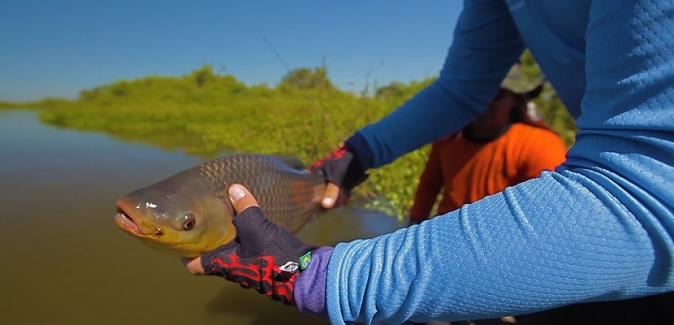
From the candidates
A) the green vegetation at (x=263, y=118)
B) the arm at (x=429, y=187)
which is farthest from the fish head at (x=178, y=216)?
the green vegetation at (x=263, y=118)

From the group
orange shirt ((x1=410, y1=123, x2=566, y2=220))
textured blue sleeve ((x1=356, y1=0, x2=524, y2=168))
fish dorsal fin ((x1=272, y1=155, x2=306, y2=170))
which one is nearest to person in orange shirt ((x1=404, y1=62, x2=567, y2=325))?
orange shirt ((x1=410, y1=123, x2=566, y2=220))

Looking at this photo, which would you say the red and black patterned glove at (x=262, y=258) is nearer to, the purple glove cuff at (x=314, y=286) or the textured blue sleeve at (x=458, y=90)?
the purple glove cuff at (x=314, y=286)

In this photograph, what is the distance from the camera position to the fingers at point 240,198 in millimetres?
1428

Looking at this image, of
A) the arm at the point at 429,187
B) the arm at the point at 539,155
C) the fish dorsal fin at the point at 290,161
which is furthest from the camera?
the arm at the point at 429,187

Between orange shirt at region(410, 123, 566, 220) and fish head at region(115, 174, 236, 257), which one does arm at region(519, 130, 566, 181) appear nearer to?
orange shirt at region(410, 123, 566, 220)

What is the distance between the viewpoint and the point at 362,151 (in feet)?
6.25

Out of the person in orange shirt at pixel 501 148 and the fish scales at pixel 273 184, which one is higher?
the fish scales at pixel 273 184

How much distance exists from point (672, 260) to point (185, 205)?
1.34 meters

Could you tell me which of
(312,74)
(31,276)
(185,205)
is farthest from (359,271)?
(312,74)

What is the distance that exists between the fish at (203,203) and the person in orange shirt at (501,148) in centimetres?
140

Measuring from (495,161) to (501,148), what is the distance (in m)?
0.09

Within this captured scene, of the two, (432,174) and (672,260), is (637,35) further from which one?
(432,174)

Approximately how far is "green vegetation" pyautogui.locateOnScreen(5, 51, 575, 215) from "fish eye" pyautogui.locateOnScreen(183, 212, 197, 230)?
7.68ft

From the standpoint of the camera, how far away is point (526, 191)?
804 mm
